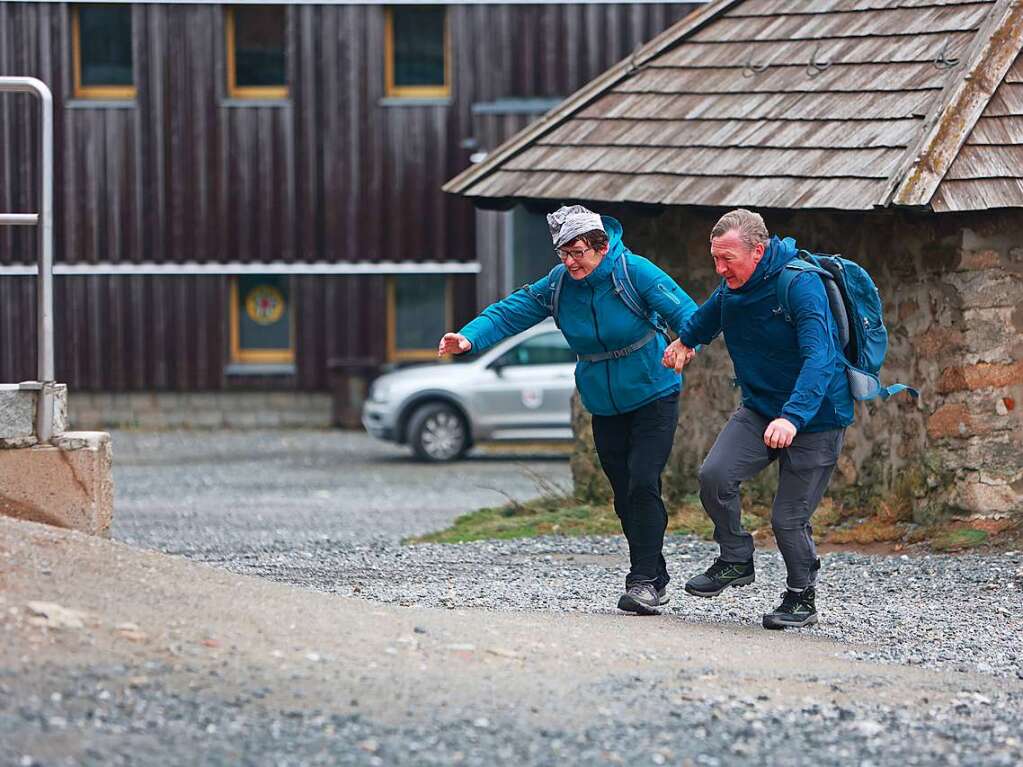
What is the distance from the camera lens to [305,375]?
24.9 meters

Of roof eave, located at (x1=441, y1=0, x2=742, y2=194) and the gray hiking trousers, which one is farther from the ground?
roof eave, located at (x1=441, y1=0, x2=742, y2=194)

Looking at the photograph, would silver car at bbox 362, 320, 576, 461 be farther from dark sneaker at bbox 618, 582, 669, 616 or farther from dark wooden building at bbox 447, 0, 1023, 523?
dark sneaker at bbox 618, 582, 669, 616

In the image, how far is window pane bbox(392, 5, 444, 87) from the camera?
81.2 ft

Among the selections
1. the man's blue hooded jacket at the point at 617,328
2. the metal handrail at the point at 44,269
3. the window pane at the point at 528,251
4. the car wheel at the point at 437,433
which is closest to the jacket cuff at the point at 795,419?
the man's blue hooded jacket at the point at 617,328

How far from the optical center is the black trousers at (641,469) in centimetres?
796

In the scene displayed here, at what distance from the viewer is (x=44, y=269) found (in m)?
8.20

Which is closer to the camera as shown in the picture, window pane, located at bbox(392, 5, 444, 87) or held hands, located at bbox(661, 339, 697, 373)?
held hands, located at bbox(661, 339, 697, 373)

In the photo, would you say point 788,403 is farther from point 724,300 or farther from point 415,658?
point 415,658

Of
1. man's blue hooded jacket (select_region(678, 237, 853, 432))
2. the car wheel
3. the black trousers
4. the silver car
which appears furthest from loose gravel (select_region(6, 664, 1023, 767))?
the car wheel

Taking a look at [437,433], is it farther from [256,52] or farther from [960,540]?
[960,540]

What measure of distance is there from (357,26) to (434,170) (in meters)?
2.06

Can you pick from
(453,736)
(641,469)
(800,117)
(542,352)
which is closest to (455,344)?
(641,469)

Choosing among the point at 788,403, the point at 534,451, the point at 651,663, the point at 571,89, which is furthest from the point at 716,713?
the point at 571,89

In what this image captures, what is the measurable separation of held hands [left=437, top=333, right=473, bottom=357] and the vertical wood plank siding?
16.5m
